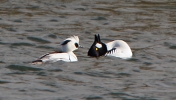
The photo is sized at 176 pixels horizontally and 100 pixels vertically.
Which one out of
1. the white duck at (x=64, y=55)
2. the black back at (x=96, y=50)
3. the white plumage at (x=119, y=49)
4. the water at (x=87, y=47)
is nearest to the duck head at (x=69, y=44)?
the white duck at (x=64, y=55)

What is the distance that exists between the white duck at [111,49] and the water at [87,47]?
19 cm

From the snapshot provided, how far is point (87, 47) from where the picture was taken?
15.4 meters

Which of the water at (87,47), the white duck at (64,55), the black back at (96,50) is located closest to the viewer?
the water at (87,47)

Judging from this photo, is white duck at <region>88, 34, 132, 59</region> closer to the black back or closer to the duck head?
the black back

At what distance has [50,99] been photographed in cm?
1085

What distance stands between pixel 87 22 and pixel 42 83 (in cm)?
622

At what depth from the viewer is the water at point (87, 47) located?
1148 cm

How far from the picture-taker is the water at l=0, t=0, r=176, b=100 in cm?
1148

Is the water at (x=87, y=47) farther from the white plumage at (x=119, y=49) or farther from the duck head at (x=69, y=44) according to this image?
the duck head at (x=69, y=44)

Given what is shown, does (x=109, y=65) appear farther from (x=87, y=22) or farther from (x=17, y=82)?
(x=87, y=22)

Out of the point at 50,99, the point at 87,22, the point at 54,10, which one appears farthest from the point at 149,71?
the point at 54,10

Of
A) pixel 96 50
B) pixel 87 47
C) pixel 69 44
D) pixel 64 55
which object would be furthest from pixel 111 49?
pixel 64 55

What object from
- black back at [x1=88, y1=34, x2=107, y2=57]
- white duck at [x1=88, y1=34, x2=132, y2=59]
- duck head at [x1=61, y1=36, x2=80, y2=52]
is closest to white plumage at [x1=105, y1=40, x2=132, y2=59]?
white duck at [x1=88, y1=34, x2=132, y2=59]

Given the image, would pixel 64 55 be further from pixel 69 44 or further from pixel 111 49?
pixel 111 49
